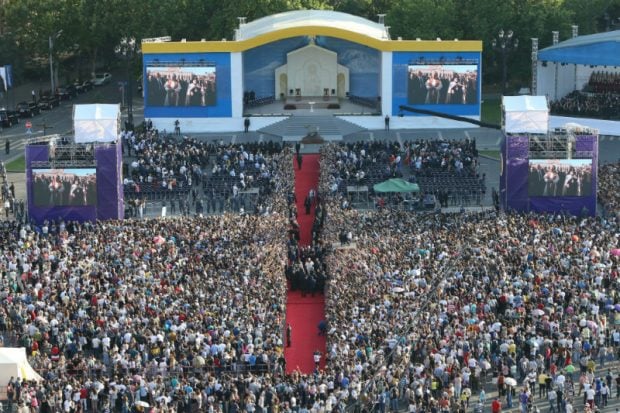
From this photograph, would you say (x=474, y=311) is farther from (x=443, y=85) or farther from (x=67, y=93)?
(x=67, y=93)

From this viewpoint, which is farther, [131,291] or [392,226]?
[392,226]

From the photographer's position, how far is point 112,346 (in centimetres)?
4450

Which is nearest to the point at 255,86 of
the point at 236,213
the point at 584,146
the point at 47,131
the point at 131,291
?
the point at 47,131

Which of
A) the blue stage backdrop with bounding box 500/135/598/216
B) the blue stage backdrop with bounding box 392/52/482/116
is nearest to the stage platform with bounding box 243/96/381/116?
the blue stage backdrop with bounding box 392/52/482/116

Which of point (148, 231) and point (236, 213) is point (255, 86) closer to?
point (236, 213)

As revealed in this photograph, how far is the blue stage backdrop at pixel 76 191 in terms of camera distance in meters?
59.2

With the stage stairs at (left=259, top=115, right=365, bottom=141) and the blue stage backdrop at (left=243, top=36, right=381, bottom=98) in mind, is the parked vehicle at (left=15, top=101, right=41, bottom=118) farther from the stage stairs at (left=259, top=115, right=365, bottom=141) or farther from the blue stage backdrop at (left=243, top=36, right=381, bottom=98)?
the stage stairs at (left=259, top=115, right=365, bottom=141)

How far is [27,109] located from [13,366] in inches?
1802

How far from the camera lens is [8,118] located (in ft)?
271

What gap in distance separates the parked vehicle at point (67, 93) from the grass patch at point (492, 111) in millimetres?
25294

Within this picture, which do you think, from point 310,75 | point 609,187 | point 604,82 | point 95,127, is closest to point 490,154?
point 609,187

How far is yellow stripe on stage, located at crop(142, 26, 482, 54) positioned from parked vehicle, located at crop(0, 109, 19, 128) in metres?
10.8

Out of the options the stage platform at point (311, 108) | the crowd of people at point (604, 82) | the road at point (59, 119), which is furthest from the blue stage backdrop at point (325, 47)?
the crowd of people at point (604, 82)

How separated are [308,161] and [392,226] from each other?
14.9 meters
